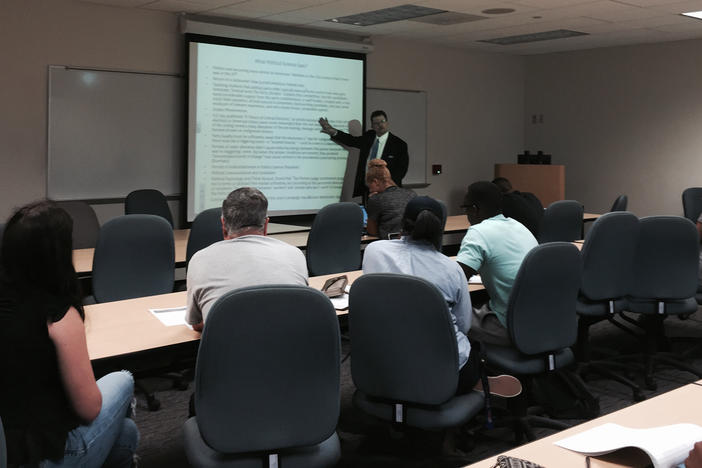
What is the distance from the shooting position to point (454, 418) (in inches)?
101

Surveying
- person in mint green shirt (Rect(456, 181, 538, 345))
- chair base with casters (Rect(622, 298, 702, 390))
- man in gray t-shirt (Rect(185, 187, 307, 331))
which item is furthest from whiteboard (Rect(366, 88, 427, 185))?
man in gray t-shirt (Rect(185, 187, 307, 331))

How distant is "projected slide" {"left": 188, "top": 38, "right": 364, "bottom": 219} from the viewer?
6.83 metres

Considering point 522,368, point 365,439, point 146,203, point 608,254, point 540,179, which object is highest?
point 540,179

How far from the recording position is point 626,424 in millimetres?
1732

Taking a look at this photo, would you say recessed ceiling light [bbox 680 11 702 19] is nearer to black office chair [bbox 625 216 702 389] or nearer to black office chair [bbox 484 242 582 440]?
black office chair [bbox 625 216 702 389]

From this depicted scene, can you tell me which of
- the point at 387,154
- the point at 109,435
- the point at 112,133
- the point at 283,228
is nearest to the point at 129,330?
the point at 109,435

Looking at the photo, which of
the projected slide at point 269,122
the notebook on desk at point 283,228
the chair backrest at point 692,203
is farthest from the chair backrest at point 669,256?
the projected slide at point 269,122

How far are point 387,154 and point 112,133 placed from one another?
122 inches

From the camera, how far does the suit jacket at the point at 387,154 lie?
26.1 ft

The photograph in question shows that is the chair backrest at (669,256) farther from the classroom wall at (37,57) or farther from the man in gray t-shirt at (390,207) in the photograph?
the classroom wall at (37,57)

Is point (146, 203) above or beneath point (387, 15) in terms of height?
beneath

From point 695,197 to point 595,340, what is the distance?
3.03m

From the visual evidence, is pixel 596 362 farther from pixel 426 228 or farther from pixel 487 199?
pixel 426 228

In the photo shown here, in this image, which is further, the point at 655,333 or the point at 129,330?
the point at 655,333
